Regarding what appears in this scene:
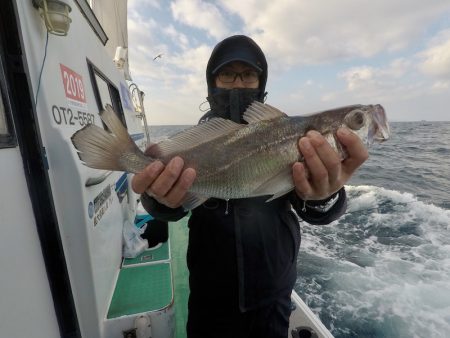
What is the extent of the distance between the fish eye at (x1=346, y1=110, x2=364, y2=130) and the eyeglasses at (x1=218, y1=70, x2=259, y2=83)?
3.49 feet

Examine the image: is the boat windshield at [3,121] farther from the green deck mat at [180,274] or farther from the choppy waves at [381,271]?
the choppy waves at [381,271]

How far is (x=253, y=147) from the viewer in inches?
80.3

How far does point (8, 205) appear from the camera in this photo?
1.63 m

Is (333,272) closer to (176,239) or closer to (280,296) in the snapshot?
(176,239)

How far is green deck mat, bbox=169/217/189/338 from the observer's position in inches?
143

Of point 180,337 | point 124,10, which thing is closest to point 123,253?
point 180,337

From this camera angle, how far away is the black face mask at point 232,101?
2461mm

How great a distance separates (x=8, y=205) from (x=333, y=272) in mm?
7129

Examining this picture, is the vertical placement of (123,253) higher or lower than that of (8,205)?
lower

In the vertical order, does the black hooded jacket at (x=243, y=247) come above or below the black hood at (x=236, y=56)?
below

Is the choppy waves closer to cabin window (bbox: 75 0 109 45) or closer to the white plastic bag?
the white plastic bag

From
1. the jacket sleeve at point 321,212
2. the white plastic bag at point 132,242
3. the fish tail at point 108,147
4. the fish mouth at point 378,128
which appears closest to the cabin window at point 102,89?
the fish tail at point 108,147

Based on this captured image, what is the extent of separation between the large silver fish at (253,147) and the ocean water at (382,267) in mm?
4547

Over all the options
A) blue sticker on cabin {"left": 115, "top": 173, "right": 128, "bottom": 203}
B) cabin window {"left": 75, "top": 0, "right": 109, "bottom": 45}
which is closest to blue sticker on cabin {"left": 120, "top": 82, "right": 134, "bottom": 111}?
cabin window {"left": 75, "top": 0, "right": 109, "bottom": 45}
